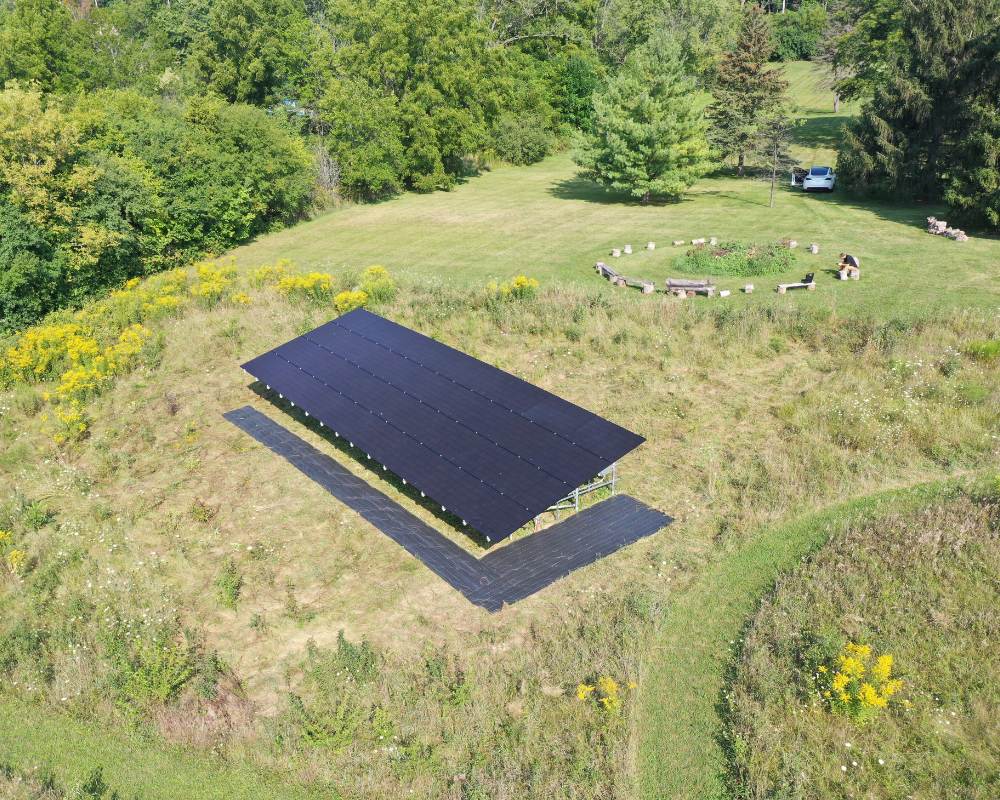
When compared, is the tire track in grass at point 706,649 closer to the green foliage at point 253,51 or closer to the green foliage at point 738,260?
the green foliage at point 738,260

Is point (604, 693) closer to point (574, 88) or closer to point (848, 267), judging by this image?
point (848, 267)

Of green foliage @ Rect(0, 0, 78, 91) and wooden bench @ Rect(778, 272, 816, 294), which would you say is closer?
wooden bench @ Rect(778, 272, 816, 294)

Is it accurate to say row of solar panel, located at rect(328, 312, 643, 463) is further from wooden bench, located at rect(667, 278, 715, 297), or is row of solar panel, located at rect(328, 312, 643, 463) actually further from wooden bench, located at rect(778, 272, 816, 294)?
wooden bench, located at rect(778, 272, 816, 294)

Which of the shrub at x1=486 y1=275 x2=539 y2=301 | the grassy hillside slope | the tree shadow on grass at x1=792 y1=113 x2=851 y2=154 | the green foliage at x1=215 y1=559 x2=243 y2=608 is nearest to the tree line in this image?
the tree shadow on grass at x1=792 y1=113 x2=851 y2=154

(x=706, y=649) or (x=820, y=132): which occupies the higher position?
(x=820, y=132)

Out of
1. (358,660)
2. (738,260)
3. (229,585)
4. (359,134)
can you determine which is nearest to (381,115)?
(359,134)

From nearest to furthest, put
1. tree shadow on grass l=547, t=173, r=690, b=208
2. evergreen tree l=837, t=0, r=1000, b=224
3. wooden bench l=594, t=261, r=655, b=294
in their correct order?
1. wooden bench l=594, t=261, r=655, b=294
2. evergreen tree l=837, t=0, r=1000, b=224
3. tree shadow on grass l=547, t=173, r=690, b=208
